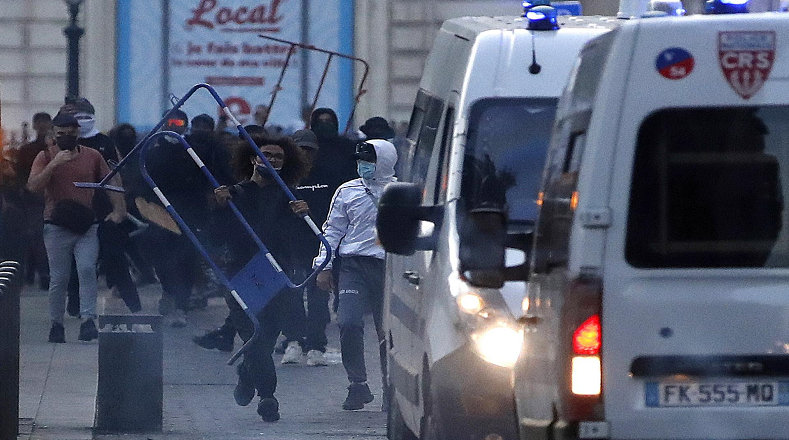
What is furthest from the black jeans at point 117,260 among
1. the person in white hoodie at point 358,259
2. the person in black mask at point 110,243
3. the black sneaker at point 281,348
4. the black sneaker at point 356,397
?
A: the black sneaker at point 356,397

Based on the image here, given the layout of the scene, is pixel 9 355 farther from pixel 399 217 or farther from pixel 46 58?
pixel 46 58

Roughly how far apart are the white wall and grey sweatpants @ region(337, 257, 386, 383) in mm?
17645

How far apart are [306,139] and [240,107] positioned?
49.9 feet

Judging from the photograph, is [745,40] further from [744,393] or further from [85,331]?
[85,331]

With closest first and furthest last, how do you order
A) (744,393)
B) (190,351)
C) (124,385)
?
(744,393) < (124,385) < (190,351)

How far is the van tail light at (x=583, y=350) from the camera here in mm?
4945

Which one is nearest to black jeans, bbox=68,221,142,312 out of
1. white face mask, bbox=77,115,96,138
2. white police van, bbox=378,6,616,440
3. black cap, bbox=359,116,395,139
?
white face mask, bbox=77,115,96,138

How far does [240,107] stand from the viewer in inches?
1120

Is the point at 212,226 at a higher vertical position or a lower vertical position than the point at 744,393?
lower

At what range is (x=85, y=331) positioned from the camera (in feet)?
44.8

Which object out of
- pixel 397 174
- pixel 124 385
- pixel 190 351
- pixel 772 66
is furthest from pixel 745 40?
pixel 190 351

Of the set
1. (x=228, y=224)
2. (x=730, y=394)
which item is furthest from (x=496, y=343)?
(x=228, y=224)

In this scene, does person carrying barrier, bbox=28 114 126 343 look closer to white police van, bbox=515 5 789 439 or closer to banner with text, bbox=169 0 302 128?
white police van, bbox=515 5 789 439

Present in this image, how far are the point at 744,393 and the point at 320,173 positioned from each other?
922 centimetres
